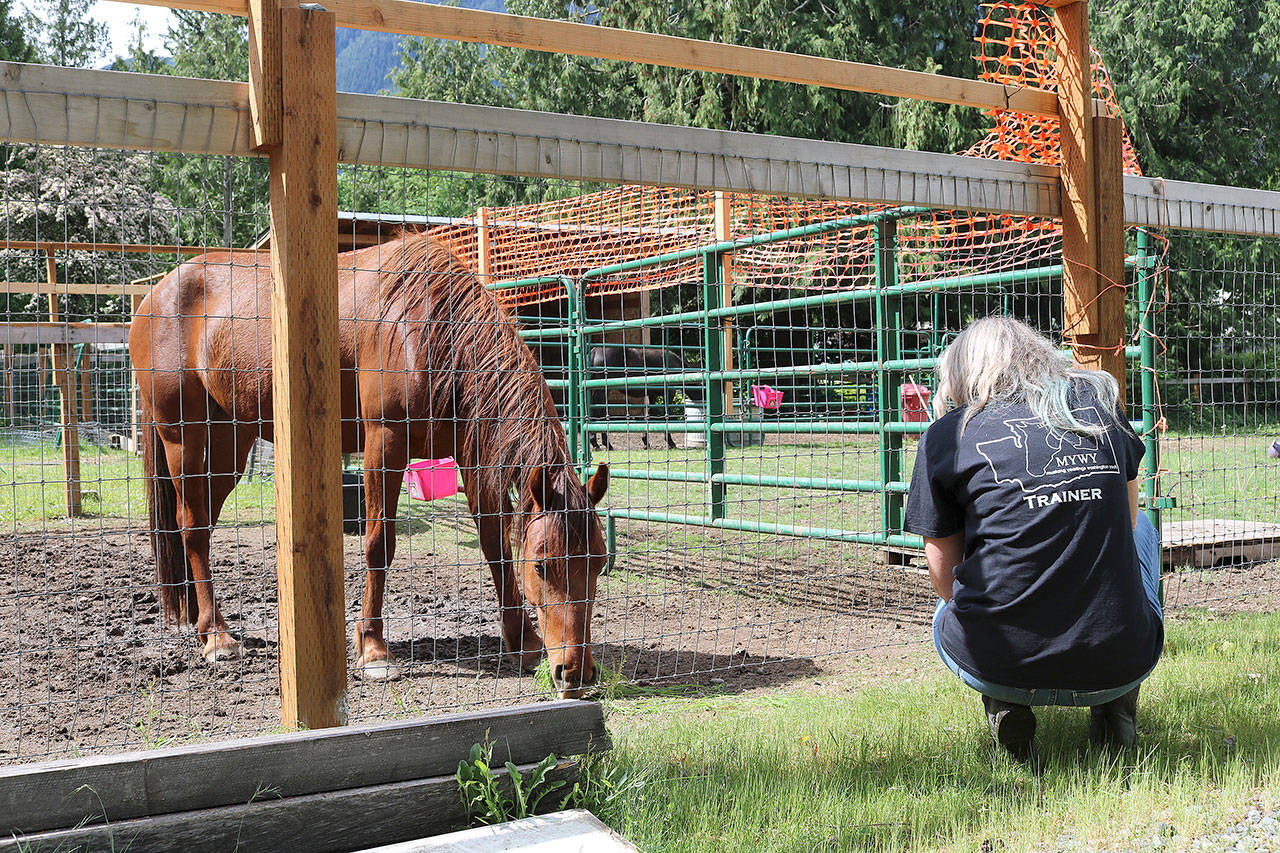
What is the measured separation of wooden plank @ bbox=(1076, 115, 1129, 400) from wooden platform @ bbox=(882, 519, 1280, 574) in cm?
226

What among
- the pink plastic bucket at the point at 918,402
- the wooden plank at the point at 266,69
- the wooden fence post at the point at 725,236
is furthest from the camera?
the wooden fence post at the point at 725,236

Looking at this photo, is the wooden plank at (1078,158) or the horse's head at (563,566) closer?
the horse's head at (563,566)

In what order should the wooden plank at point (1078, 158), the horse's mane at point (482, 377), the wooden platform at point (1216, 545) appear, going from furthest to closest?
the wooden platform at point (1216, 545) → the wooden plank at point (1078, 158) → the horse's mane at point (482, 377)

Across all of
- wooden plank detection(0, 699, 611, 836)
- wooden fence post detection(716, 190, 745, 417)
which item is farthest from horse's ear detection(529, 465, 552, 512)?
wooden fence post detection(716, 190, 745, 417)

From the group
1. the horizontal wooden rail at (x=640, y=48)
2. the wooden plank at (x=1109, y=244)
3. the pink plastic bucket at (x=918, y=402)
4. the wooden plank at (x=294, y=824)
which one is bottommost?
the wooden plank at (x=294, y=824)

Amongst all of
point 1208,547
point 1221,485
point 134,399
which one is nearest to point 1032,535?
point 1208,547

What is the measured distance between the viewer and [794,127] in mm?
20500

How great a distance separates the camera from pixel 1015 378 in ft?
8.29

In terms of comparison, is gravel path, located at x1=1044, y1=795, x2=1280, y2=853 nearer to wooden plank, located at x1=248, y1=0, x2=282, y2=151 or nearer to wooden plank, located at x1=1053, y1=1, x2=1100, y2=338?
wooden plank, located at x1=1053, y1=1, x2=1100, y2=338

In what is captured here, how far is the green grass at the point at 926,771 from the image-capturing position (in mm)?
2171

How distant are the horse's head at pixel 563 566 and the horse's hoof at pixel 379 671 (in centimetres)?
77

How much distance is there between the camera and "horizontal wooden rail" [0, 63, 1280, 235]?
2307 millimetres

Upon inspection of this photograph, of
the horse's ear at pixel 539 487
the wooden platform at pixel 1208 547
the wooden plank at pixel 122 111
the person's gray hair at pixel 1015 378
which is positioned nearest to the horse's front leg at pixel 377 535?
the horse's ear at pixel 539 487

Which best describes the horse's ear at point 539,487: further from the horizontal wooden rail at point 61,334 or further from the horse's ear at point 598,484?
the horizontal wooden rail at point 61,334
